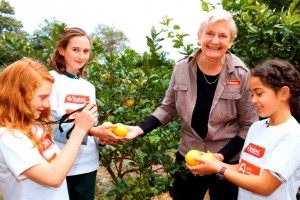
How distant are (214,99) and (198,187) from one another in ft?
2.13

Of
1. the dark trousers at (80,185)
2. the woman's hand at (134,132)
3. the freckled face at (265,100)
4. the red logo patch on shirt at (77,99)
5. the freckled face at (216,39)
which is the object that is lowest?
the dark trousers at (80,185)

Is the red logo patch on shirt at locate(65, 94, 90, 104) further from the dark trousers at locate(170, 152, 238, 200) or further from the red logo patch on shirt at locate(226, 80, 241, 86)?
the red logo patch on shirt at locate(226, 80, 241, 86)

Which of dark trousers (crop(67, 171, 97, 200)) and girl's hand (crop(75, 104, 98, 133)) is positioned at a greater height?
girl's hand (crop(75, 104, 98, 133))

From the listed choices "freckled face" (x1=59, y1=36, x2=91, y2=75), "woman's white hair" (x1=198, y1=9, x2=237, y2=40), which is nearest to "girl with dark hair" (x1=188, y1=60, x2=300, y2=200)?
"woman's white hair" (x1=198, y1=9, x2=237, y2=40)

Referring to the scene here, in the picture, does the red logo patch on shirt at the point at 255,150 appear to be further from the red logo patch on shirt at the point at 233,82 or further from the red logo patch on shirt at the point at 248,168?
the red logo patch on shirt at the point at 233,82

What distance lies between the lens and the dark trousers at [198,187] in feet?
7.67

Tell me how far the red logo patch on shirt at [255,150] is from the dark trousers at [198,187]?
0.44 meters

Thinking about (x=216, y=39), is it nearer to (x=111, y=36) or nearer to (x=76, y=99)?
(x=76, y=99)

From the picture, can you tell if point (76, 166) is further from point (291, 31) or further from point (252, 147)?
point (291, 31)

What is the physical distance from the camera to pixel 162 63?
3348 millimetres

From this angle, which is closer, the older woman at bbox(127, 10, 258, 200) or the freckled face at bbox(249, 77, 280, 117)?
the freckled face at bbox(249, 77, 280, 117)

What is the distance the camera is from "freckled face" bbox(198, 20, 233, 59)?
2.16 m

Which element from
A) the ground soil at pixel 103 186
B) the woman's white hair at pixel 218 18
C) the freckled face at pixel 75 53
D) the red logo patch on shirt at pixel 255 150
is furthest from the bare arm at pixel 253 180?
the ground soil at pixel 103 186

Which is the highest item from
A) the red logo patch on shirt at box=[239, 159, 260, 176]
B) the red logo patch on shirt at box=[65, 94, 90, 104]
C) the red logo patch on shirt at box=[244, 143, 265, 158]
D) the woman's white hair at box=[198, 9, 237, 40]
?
the woman's white hair at box=[198, 9, 237, 40]
